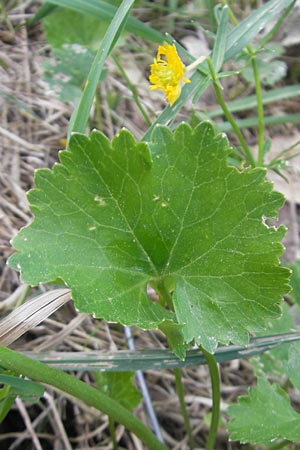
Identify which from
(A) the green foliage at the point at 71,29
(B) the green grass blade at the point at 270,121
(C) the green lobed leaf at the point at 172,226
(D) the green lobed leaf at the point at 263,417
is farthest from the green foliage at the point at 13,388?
(A) the green foliage at the point at 71,29

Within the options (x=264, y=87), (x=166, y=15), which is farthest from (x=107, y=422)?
(x=166, y=15)

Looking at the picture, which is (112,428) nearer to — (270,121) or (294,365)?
(294,365)

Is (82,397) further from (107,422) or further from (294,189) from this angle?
(294,189)

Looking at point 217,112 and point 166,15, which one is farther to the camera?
point 166,15

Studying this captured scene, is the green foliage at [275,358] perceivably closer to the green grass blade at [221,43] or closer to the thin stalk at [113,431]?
the thin stalk at [113,431]

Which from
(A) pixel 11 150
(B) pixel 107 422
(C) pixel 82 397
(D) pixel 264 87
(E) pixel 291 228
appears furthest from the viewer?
(D) pixel 264 87

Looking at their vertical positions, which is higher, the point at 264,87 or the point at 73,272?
the point at 73,272

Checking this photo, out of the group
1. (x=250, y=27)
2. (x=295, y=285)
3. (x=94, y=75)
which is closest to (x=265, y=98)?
(x=250, y=27)
